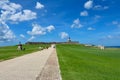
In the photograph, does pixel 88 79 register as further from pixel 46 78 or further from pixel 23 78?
pixel 23 78

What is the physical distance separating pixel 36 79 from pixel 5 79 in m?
1.68

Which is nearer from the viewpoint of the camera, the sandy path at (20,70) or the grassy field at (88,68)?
the sandy path at (20,70)

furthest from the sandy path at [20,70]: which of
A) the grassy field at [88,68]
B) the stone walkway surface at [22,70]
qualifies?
the grassy field at [88,68]

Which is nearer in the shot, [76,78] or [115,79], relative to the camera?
[76,78]

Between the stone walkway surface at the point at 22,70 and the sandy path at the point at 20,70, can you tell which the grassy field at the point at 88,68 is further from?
the sandy path at the point at 20,70

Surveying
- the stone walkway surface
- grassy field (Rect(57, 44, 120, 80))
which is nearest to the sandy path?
the stone walkway surface

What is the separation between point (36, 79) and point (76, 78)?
7.13 ft

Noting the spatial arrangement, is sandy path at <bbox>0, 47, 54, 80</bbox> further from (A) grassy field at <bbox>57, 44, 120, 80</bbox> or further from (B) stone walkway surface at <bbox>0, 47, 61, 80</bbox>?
(A) grassy field at <bbox>57, 44, 120, 80</bbox>

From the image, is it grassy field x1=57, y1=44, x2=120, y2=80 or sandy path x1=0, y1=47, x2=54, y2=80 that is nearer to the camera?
sandy path x1=0, y1=47, x2=54, y2=80

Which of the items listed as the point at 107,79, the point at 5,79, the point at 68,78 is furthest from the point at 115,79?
the point at 5,79

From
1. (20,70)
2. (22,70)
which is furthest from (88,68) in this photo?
(20,70)

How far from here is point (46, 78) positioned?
13.7 meters

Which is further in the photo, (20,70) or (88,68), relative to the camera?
(88,68)

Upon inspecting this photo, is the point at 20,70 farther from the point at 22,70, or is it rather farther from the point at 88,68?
the point at 88,68
